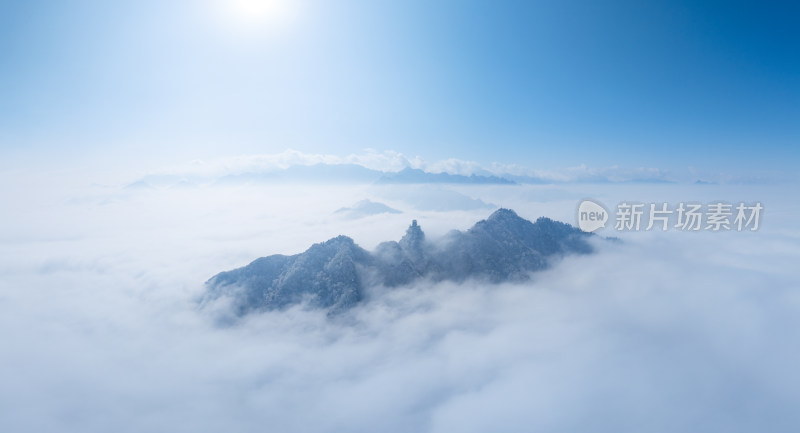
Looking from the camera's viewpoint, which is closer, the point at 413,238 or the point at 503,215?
the point at 413,238

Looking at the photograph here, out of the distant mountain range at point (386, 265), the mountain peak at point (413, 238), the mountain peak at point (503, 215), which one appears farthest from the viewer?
the mountain peak at point (503, 215)

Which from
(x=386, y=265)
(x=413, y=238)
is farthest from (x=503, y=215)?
(x=386, y=265)

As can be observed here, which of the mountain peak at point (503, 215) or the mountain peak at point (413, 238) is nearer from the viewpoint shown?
the mountain peak at point (413, 238)

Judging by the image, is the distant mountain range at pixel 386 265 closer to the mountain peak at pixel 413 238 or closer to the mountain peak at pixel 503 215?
the mountain peak at pixel 503 215

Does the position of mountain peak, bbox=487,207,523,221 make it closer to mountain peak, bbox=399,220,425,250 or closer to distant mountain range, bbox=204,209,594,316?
distant mountain range, bbox=204,209,594,316

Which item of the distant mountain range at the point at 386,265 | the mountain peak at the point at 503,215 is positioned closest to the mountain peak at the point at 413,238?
the distant mountain range at the point at 386,265

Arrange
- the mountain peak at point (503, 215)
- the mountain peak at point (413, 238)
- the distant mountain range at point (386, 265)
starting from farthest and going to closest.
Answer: the mountain peak at point (503, 215), the mountain peak at point (413, 238), the distant mountain range at point (386, 265)

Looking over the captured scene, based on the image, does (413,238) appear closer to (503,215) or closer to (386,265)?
(386,265)

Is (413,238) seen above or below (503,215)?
below
